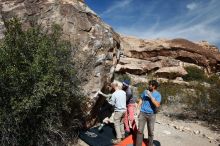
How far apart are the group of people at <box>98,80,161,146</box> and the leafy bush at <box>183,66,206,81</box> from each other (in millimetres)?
18885

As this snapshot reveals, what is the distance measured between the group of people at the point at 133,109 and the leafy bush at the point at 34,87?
1206 mm

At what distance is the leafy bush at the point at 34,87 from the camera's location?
23.3 ft

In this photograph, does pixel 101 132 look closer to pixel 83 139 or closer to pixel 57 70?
pixel 83 139

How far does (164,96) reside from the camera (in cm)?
1689

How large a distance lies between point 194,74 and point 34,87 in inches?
880

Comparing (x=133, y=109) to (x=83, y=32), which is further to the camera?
(x=83, y=32)

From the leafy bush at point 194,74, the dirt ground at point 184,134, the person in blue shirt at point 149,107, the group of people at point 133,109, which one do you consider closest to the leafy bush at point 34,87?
the group of people at point 133,109

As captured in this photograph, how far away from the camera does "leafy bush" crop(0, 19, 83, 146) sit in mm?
7104

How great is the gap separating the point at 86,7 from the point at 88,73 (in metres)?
2.89

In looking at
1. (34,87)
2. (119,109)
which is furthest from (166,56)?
(34,87)

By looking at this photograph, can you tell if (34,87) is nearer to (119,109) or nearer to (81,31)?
(119,109)

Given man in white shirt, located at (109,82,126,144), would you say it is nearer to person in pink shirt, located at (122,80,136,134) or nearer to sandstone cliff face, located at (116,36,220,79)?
person in pink shirt, located at (122,80,136,134)

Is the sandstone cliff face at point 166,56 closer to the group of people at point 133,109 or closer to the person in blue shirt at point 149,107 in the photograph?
the group of people at point 133,109

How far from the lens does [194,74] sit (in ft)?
90.7
